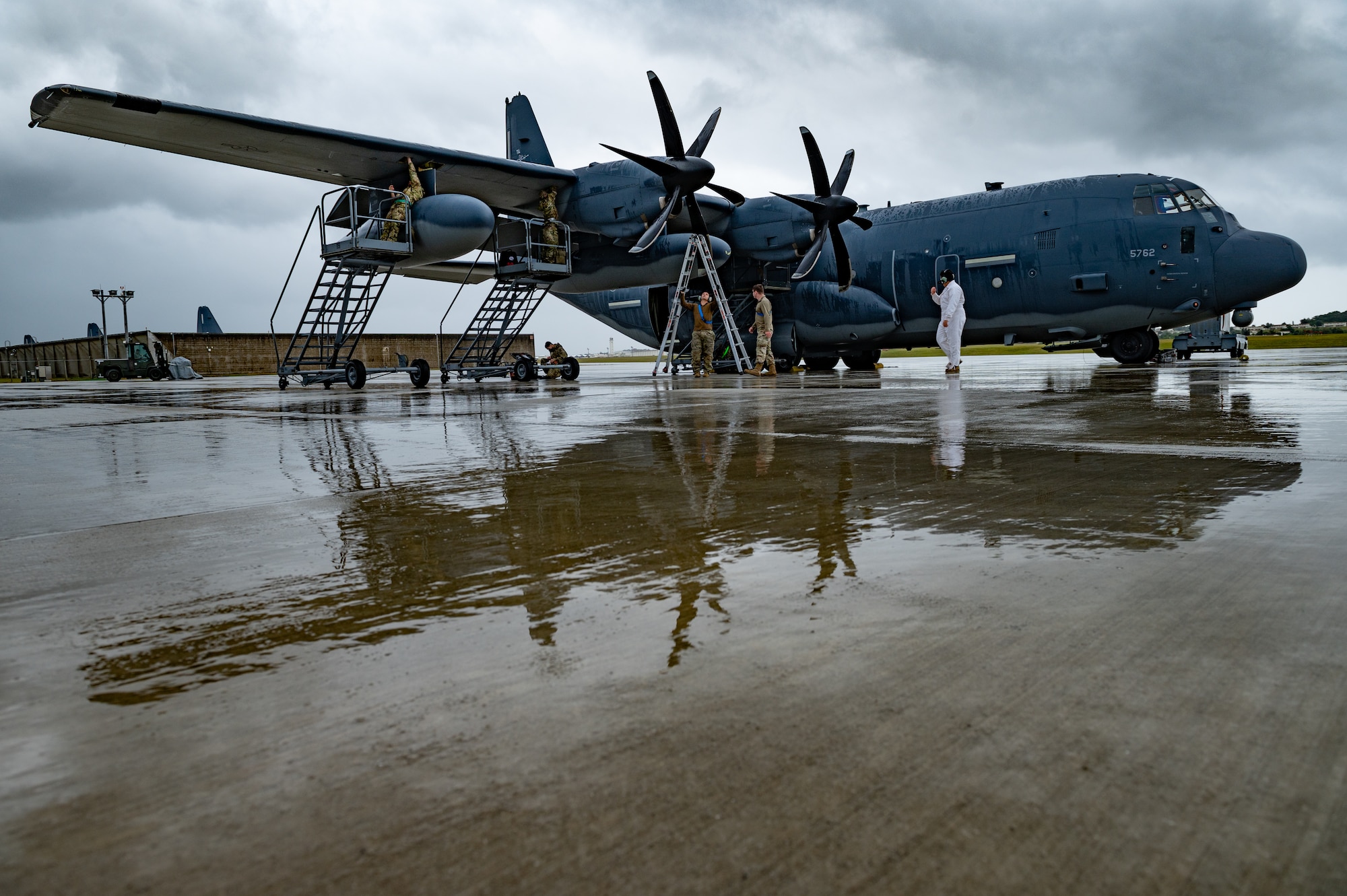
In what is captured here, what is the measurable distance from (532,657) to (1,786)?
667 millimetres

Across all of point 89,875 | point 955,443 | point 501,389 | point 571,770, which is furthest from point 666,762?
point 501,389

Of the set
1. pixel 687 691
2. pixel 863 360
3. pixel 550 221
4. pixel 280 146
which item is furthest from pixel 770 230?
pixel 687 691

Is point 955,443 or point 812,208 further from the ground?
point 812,208

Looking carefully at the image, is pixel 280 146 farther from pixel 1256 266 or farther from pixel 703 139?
pixel 1256 266

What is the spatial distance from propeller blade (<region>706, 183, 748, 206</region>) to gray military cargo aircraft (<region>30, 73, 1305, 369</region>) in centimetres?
5

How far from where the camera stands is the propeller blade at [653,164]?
15734 mm

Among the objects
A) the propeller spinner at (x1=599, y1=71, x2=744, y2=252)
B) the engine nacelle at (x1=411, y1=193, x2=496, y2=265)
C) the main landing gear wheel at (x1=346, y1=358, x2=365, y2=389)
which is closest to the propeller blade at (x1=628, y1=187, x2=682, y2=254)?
the propeller spinner at (x1=599, y1=71, x2=744, y2=252)

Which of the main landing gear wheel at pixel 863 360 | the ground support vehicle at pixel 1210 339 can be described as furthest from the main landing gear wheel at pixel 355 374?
the ground support vehicle at pixel 1210 339

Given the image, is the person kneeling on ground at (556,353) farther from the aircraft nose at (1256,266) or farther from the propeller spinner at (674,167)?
the aircraft nose at (1256,266)

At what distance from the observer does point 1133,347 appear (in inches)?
620

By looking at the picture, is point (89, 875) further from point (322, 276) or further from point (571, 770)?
point (322, 276)

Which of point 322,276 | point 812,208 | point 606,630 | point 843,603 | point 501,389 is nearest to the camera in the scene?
point 606,630

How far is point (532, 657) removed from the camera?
4.49 ft

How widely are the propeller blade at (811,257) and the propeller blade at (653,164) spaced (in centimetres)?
301
